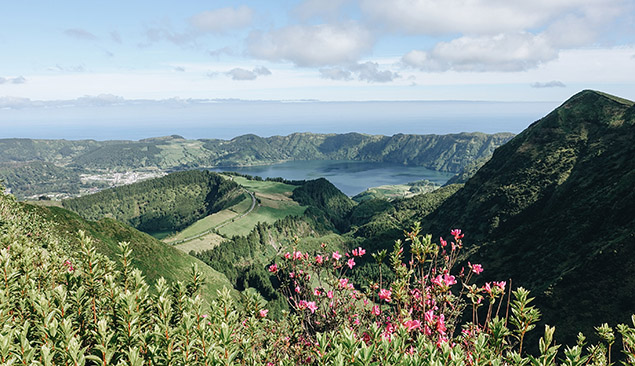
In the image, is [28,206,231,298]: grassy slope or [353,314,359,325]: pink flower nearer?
[353,314,359,325]: pink flower

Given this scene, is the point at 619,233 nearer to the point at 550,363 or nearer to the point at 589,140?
the point at 550,363

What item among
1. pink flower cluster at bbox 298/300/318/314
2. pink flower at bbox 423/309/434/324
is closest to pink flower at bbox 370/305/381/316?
pink flower at bbox 423/309/434/324

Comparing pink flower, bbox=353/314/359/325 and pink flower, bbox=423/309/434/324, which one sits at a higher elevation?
pink flower, bbox=423/309/434/324

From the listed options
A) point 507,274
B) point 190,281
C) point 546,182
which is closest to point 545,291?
point 507,274

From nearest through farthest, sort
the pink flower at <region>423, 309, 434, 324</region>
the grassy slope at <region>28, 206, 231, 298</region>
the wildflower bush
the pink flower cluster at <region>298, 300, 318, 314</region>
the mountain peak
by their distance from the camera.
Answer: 1. the wildflower bush
2. the pink flower at <region>423, 309, 434, 324</region>
3. the pink flower cluster at <region>298, 300, 318, 314</region>
4. the grassy slope at <region>28, 206, 231, 298</region>
5. the mountain peak

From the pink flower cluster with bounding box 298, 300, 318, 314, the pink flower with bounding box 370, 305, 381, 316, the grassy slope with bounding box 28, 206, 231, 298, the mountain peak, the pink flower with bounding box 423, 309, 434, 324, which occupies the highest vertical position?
the mountain peak

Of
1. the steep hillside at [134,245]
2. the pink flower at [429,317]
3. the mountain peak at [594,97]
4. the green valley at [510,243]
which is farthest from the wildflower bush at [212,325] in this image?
the mountain peak at [594,97]

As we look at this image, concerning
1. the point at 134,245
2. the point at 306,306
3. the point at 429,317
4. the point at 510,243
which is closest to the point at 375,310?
the point at 429,317

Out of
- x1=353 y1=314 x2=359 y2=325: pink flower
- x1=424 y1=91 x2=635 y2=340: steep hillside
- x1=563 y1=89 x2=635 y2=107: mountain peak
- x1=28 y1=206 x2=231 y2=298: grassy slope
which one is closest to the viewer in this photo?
x1=353 y1=314 x2=359 y2=325: pink flower

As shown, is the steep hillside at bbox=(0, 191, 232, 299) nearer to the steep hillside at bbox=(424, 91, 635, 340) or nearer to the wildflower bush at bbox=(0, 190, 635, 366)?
the wildflower bush at bbox=(0, 190, 635, 366)
